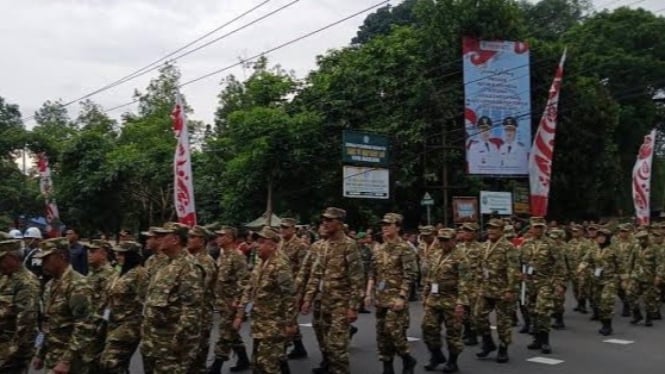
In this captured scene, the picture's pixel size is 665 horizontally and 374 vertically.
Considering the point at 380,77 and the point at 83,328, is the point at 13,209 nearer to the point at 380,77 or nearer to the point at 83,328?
the point at 380,77

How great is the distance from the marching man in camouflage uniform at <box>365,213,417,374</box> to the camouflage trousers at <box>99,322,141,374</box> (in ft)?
9.83

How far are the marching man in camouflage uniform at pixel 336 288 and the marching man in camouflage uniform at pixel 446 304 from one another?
1231 mm

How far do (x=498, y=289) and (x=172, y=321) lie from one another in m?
5.15

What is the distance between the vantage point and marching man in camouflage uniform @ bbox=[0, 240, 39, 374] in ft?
17.4

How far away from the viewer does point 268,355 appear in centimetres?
698

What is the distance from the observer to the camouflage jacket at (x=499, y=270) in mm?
9617

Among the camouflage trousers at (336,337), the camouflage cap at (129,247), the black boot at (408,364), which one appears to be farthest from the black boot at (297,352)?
the camouflage cap at (129,247)

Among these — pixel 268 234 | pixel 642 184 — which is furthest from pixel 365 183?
pixel 268 234

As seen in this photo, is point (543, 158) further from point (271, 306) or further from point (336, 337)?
point (271, 306)

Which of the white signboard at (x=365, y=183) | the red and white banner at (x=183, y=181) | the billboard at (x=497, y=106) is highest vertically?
the billboard at (x=497, y=106)

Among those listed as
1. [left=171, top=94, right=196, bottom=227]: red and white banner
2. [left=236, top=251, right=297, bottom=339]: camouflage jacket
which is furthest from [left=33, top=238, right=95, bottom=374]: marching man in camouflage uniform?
[left=171, top=94, right=196, bottom=227]: red and white banner

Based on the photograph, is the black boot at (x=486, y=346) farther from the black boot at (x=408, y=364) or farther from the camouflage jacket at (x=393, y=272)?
the camouflage jacket at (x=393, y=272)

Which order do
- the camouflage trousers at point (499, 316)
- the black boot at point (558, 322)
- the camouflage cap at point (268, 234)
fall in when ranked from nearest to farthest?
the camouflage cap at point (268, 234) → the camouflage trousers at point (499, 316) → the black boot at point (558, 322)

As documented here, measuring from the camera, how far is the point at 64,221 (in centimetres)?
2788
